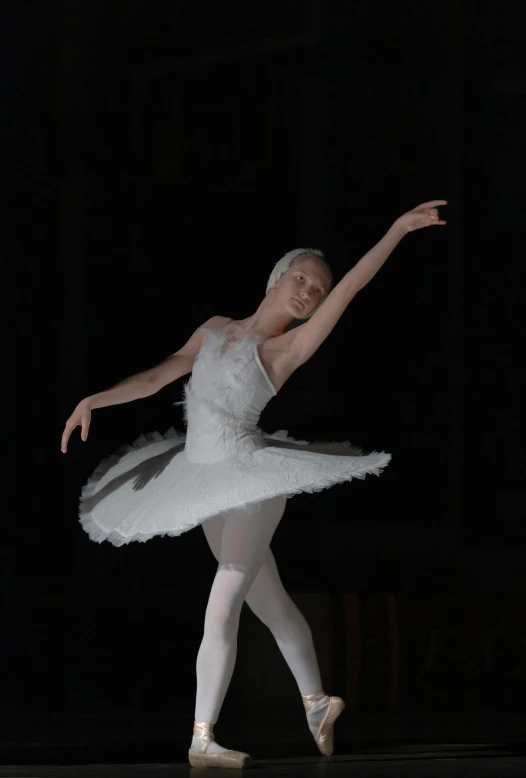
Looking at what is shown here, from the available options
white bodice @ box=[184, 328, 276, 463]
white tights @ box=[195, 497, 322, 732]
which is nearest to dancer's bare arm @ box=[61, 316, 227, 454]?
white bodice @ box=[184, 328, 276, 463]

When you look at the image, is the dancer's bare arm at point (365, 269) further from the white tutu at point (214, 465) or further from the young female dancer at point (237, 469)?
the white tutu at point (214, 465)

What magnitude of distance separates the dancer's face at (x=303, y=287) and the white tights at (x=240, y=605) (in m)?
0.49

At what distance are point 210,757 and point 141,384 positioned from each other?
0.91 metres

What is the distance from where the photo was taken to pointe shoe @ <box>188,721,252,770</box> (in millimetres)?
2893

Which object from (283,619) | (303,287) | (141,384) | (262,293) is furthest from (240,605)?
(262,293)

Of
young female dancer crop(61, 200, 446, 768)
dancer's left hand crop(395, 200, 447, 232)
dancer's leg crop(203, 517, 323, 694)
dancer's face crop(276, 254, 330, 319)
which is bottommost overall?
dancer's leg crop(203, 517, 323, 694)

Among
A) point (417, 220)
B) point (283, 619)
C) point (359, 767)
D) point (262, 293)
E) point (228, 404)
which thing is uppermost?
point (417, 220)

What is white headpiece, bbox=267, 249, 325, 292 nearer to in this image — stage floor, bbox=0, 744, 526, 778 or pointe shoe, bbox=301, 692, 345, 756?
pointe shoe, bbox=301, 692, 345, 756

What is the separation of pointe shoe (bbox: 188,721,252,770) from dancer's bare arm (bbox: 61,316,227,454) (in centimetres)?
72

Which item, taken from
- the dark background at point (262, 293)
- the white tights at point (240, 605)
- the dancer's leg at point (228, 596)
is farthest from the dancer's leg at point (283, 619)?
the dark background at point (262, 293)

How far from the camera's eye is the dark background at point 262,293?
393cm

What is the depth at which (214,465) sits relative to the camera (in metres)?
3.10

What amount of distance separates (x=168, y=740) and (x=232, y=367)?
3.25 ft

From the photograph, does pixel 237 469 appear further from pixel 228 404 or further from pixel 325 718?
pixel 325 718
